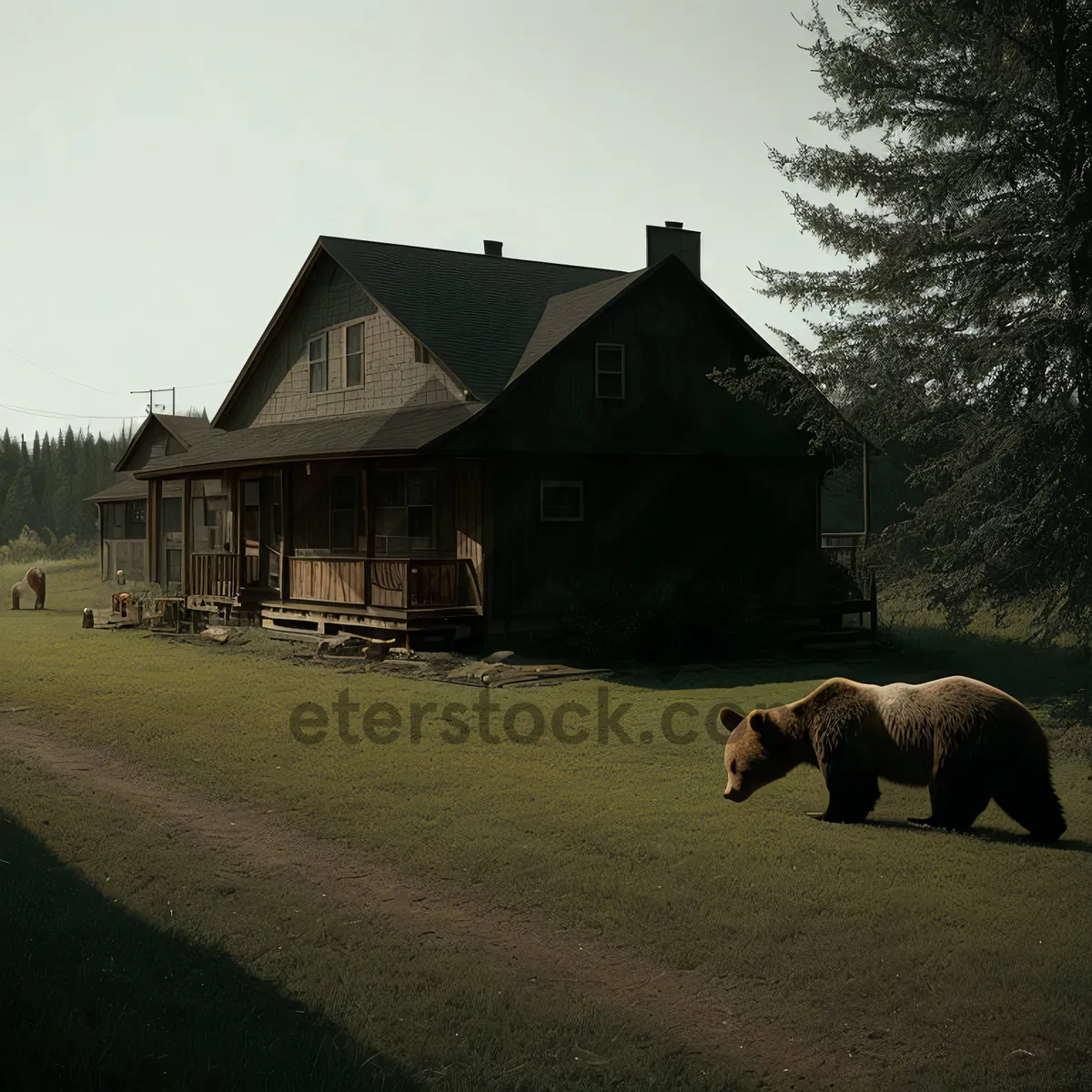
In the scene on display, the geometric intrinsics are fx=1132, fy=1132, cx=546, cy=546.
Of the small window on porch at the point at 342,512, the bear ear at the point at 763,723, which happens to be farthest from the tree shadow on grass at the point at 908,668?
the small window on porch at the point at 342,512

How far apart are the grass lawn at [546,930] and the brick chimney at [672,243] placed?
57.0ft

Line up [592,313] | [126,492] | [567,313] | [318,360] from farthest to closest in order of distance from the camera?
[126,492], [318,360], [567,313], [592,313]

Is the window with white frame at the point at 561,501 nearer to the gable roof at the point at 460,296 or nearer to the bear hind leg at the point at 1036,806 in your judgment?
the gable roof at the point at 460,296

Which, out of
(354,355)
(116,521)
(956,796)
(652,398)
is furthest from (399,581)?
(116,521)

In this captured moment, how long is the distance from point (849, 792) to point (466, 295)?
65.2ft

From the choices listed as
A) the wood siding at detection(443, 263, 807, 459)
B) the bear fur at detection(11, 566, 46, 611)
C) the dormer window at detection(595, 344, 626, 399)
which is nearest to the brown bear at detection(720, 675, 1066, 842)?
the wood siding at detection(443, 263, 807, 459)

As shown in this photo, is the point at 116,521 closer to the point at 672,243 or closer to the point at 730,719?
the point at 672,243

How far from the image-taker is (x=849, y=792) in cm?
934

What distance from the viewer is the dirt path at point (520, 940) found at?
5.59 meters

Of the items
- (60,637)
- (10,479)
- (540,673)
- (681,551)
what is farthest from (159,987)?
(10,479)

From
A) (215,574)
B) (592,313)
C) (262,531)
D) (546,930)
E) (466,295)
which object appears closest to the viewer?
(546,930)

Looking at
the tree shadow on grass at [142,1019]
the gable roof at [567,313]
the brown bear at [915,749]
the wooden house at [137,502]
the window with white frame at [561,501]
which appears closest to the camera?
the tree shadow on grass at [142,1019]

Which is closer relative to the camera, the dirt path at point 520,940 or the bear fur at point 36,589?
the dirt path at point 520,940

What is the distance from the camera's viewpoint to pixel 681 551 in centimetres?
2428
